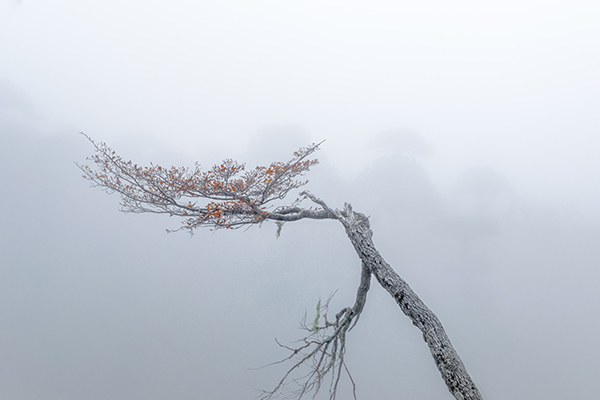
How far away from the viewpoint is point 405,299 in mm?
2836

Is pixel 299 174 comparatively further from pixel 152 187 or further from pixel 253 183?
pixel 152 187

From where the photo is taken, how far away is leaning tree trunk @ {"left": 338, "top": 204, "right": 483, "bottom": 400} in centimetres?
245

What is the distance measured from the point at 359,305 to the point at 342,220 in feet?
2.69

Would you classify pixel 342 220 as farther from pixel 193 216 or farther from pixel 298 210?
pixel 193 216

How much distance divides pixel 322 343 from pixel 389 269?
964mm

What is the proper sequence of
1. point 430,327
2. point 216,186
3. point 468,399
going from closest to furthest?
point 468,399, point 430,327, point 216,186

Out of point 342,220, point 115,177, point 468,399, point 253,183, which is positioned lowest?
point 468,399

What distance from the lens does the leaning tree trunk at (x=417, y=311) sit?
2447 mm

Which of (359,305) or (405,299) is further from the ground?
(359,305)

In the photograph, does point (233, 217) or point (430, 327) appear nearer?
point (430, 327)

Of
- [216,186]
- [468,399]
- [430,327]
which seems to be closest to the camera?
[468,399]

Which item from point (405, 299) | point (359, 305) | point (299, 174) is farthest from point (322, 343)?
point (299, 174)

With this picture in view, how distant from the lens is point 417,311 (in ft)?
9.07

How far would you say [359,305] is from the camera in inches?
135
